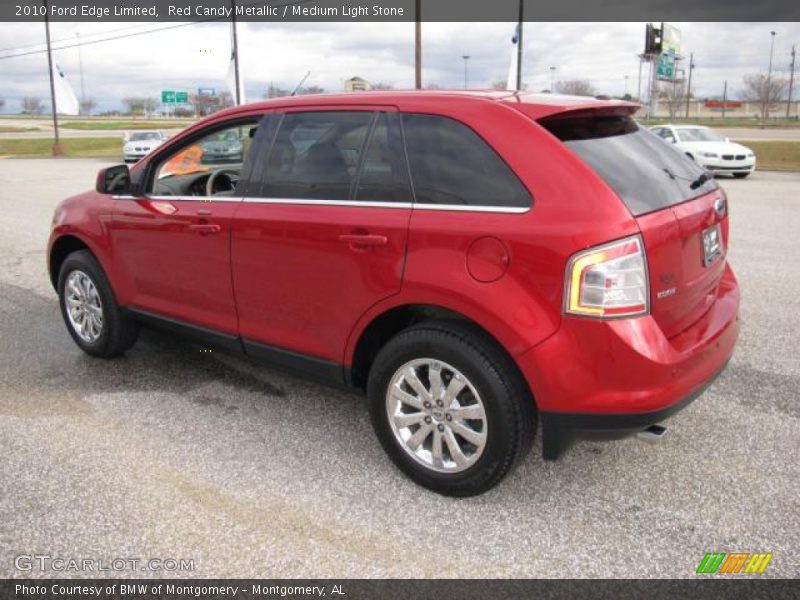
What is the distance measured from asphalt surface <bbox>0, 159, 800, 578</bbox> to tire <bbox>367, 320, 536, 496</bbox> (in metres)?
0.15

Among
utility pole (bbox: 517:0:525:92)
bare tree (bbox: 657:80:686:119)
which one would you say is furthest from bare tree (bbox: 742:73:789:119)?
utility pole (bbox: 517:0:525:92)

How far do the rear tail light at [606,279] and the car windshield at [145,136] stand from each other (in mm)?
30315

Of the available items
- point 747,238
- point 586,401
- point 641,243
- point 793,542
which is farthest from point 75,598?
point 747,238

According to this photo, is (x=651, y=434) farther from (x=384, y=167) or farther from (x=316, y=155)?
(x=316, y=155)

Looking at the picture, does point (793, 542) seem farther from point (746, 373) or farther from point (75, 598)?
point (75, 598)

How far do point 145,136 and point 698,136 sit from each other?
2191 centimetres

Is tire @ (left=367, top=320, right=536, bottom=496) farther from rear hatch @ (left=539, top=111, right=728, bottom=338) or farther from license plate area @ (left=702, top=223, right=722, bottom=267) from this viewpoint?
license plate area @ (left=702, top=223, right=722, bottom=267)

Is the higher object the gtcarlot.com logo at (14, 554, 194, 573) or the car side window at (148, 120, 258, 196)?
the car side window at (148, 120, 258, 196)

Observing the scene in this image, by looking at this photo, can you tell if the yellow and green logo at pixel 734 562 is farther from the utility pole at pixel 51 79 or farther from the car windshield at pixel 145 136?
the utility pole at pixel 51 79

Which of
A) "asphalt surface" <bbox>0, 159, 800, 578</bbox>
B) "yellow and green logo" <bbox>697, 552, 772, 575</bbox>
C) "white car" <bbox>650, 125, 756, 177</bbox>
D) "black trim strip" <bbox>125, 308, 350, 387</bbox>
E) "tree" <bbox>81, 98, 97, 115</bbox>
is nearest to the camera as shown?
"yellow and green logo" <bbox>697, 552, 772, 575</bbox>

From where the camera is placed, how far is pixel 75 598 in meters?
2.57

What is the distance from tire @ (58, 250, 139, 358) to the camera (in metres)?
4.78

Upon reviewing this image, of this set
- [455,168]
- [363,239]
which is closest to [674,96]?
[455,168]

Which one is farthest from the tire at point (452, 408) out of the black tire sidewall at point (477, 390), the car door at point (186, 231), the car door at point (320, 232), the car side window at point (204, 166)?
the car side window at point (204, 166)
